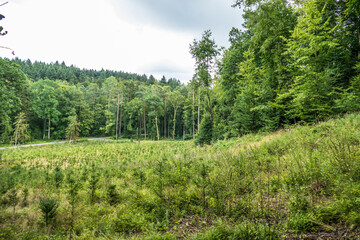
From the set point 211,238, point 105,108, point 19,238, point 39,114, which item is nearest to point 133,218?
point 211,238

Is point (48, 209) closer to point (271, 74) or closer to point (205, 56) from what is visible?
point (271, 74)

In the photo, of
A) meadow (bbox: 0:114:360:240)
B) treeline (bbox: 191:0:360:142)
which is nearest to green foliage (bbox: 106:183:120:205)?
meadow (bbox: 0:114:360:240)

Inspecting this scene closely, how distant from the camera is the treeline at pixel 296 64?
886cm

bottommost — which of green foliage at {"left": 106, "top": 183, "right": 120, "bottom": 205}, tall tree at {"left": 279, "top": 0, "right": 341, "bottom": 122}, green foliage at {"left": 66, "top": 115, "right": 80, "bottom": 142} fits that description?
green foliage at {"left": 106, "top": 183, "right": 120, "bottom": 205}

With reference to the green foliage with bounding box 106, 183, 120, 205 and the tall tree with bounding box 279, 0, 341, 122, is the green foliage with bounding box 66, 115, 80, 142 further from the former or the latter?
the tall tree with bounding box 279, 0, 341, 122

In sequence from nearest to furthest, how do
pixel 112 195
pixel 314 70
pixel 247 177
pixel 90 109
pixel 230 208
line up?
pixel 230 208, pixel 247 177, pixel 112 195, pixel 314 70, pixel 90 109

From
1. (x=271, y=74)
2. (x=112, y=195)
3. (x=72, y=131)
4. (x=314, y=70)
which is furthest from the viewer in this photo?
(x=72, y=131)

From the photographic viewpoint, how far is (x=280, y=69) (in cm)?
1155

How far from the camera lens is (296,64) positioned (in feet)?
34.7

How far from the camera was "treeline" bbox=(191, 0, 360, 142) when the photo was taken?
8.86m

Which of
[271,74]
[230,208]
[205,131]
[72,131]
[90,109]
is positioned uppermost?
[90,109]

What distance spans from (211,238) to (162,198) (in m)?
1.97

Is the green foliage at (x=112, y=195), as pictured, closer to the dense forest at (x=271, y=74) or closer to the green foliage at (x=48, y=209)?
the green foliage at (x=48, y=209)

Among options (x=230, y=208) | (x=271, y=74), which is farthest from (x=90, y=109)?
(x=230, y=208)
